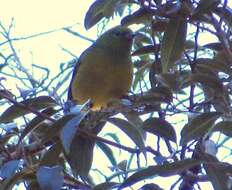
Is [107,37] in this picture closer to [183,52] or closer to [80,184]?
[183,52]

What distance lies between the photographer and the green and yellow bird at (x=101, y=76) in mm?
2936

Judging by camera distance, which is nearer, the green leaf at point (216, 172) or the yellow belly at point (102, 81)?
the green leaf at point (216, 172)

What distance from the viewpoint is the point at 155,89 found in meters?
1.68

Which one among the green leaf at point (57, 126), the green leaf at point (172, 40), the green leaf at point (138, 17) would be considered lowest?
the green leaf at point (57, 126)

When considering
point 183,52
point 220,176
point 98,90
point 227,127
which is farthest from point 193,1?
point 98,90

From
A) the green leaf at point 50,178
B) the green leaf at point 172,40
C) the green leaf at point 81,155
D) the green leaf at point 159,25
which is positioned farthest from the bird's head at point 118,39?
the green leaf at point 50,178

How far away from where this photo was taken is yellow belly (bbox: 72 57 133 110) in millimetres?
2932

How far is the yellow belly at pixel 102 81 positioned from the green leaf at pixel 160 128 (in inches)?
50.4

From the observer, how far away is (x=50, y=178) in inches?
53.0

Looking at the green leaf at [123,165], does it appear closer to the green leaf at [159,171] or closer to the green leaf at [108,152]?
the green leaf at [108,152]

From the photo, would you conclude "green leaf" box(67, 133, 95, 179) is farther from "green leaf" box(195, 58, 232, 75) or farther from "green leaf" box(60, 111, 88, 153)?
"green leaf" box(195, 58, 232, 75)

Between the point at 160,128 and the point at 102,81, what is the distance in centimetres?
132

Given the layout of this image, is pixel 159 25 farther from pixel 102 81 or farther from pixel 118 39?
pixel 118 39

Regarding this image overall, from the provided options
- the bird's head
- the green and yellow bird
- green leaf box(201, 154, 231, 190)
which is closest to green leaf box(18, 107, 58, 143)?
green leaf box(201, 154, 231, 190)
